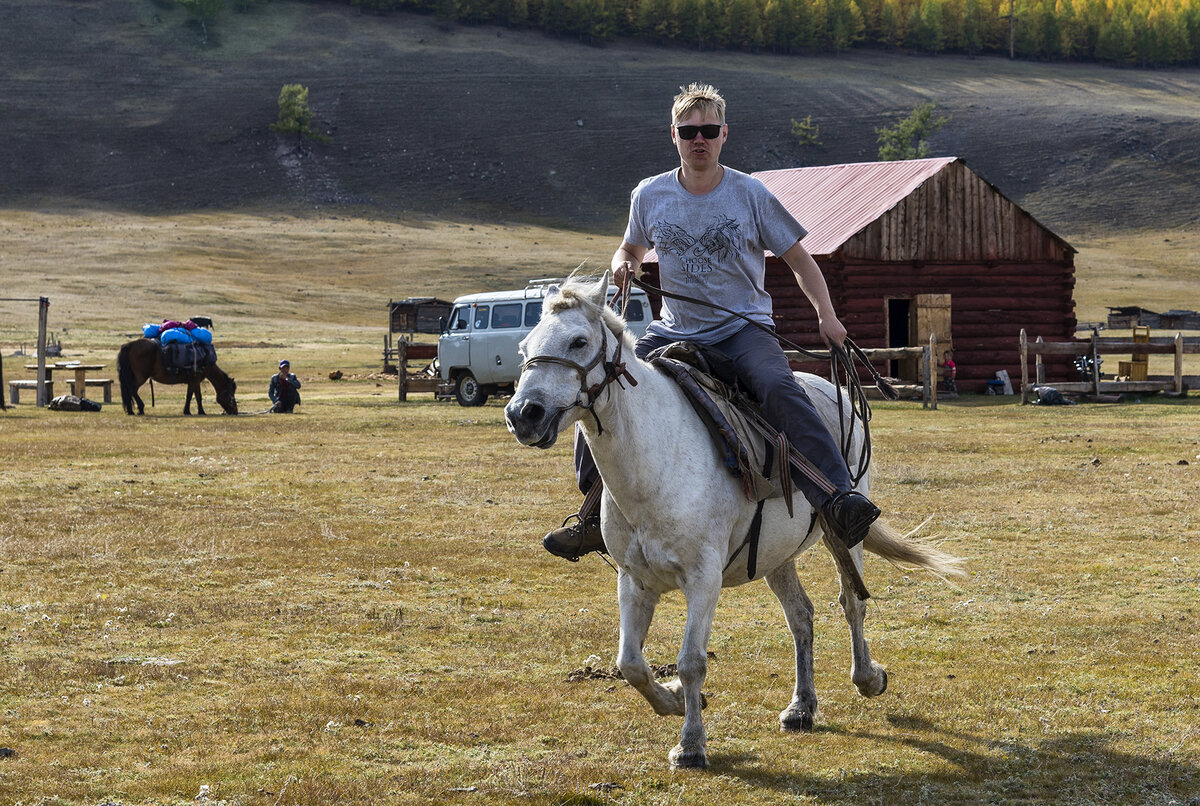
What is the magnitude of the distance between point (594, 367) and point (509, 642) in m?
3.36

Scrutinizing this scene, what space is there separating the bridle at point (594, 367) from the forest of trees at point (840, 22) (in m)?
177

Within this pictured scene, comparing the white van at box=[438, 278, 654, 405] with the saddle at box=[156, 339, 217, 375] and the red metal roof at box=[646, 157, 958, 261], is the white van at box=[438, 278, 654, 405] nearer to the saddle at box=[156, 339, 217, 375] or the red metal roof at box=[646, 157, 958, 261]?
the red metal roof at box=[646, 157, 958, 261]

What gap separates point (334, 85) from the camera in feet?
500

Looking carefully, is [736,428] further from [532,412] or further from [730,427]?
[532,412]

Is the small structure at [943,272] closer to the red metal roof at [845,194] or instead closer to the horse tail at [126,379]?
the red metal roof at [845,194]

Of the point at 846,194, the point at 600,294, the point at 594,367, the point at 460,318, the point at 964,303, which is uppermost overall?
the point at 846,194

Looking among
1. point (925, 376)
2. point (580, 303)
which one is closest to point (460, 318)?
point (925, 376)

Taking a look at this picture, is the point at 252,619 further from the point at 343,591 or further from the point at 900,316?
the point at 900,316

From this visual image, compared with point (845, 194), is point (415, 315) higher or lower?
lower

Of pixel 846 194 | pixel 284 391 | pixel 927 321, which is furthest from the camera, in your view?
pixel 846 194

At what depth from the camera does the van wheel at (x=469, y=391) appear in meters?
30.8

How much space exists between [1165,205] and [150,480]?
119m

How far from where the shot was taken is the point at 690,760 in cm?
539

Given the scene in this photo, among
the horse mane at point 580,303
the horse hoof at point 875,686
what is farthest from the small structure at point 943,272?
the horse mane at point 580,303
